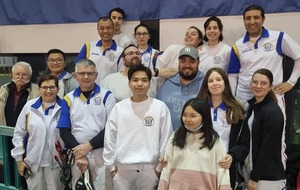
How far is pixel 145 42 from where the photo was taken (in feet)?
13.3

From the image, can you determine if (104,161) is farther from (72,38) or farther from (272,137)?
(72,38)

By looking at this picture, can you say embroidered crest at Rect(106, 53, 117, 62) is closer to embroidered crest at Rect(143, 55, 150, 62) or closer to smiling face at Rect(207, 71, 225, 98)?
embroidered crest at Rect(143, 55, 150, 62)

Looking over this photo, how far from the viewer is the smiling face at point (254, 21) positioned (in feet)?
11.0

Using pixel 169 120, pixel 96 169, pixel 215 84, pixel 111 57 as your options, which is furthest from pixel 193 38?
pixel 96 169

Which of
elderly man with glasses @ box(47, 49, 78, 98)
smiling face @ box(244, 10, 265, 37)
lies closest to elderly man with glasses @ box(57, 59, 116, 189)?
elderly man with glasses @ box(47, 49, 78, 98)

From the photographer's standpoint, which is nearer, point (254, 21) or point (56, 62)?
point (254, 21)

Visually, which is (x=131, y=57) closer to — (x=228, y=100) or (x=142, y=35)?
(x=142, y=35)

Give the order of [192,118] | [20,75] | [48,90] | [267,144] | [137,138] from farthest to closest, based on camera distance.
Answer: [20,75] < [48,90] < [137,138] < [267,144] < [192,118]

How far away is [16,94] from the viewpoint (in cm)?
380

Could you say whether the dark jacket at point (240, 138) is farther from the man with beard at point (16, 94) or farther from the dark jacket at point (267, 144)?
the man with beard at point (16, 94)

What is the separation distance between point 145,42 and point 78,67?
1236 mm

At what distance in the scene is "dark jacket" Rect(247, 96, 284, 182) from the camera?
263cm

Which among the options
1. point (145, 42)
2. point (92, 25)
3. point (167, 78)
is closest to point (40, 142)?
point (167, 78)

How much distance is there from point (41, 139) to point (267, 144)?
200 cm
